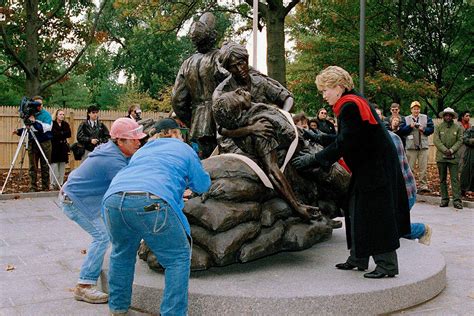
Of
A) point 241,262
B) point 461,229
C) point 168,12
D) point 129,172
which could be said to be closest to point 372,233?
point 241,262

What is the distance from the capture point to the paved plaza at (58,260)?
15.9 feet

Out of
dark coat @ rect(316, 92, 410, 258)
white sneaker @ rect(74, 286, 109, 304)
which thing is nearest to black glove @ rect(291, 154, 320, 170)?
dark coat @ rect(316, 92, 410, 258)

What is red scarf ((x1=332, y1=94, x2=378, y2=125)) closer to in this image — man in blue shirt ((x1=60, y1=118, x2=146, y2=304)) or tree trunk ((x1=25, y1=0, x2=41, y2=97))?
man in blue shirt ((x1=60, y1=118, x2=146, y2=304))

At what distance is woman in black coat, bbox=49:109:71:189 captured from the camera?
1288 cm

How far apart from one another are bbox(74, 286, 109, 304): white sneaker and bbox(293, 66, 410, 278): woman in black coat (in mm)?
2185

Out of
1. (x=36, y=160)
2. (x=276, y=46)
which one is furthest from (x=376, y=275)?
(x=276, y=46)

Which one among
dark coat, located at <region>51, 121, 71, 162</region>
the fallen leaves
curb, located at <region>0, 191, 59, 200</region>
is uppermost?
dark coat, located at <region>51, 121, 71, 162</region>

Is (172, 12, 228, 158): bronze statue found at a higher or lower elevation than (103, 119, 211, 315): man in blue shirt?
higher

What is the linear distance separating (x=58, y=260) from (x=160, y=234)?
330 cm

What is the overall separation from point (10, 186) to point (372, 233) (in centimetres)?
1153

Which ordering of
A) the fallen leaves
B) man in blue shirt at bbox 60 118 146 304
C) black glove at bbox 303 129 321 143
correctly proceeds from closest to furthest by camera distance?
1. man in blue shirt at bbox 60 118 146 304
2. black glove at bbox 303 129 321 143
3. the fallen leaves

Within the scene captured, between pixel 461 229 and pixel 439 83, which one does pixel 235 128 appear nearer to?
pixel 461 229

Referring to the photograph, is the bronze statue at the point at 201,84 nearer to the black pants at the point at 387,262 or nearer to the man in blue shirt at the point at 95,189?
the man in blue shirt at the point at 95,189

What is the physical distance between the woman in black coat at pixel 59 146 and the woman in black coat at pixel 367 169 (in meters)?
9.31
